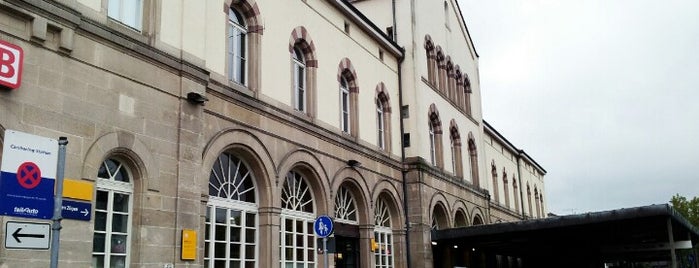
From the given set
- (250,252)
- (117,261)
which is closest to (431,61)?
(250,252)

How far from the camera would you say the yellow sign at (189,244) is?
1126 cm

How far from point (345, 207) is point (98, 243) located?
8961 millimetres

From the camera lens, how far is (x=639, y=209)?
17.5m

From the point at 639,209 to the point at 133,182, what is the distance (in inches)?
510

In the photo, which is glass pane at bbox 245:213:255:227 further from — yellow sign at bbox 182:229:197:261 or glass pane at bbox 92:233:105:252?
glass pane at bbox 92:233:105:252

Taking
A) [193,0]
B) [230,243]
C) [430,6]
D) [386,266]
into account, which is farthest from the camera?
[430,6]

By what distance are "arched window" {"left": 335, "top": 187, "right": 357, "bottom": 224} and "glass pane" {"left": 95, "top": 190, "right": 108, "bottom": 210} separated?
8.08 meters

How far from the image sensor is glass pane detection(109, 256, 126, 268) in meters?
10.4

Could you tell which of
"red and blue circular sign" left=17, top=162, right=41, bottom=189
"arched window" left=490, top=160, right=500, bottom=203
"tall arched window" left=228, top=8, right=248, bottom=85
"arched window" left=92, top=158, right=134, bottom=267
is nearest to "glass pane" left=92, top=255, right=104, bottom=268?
"arched window" left=92, top=158, right=134, bottom=267

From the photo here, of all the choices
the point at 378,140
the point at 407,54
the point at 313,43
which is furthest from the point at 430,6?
the point at 313,43

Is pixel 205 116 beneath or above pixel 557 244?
above

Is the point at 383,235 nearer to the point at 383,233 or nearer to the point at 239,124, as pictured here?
the point at 383,233

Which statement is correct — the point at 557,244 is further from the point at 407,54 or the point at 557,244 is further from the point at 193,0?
the point at 193,0

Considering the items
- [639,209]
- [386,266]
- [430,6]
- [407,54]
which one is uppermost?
[430,6]
